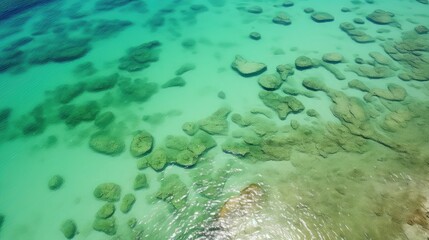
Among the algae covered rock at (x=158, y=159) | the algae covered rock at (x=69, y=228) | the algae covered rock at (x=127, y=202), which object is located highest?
the algae covered rock at (x=158, y=159)

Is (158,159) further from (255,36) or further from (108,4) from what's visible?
(108,4)

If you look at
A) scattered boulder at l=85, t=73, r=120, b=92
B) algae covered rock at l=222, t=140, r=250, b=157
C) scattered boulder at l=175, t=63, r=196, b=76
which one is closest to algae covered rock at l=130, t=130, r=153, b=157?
algae covered rock at l=222, t=140, r=250, b=157

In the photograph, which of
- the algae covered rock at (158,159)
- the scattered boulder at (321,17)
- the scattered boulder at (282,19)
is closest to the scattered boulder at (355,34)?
the scattered boulder at (321,17)

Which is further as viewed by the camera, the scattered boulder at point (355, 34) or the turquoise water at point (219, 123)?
the scattered boulder at point (355, 34)

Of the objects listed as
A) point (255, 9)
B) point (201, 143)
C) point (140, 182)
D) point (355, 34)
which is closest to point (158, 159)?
point (140, 182)

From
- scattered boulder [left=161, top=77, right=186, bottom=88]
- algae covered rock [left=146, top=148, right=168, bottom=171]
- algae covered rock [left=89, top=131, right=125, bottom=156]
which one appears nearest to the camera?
algae covered rock [left=146, top=148, right=168, bottom=171]

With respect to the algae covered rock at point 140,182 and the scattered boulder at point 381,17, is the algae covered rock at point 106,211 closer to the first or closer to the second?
the algae covered rock at point 140,182

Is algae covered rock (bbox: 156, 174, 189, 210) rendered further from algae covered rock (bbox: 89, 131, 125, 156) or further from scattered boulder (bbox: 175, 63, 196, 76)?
scattered boulder (bbox: 175, 63, 196, 76)
